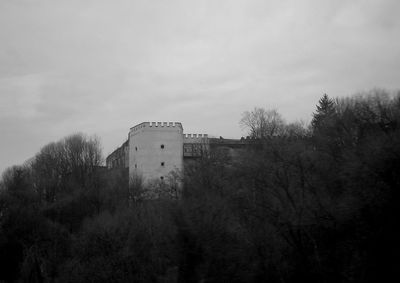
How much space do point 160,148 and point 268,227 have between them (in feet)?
108

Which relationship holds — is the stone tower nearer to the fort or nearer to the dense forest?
the fort

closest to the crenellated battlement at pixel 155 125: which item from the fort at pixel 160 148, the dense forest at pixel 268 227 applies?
the fort at pixel 160 148

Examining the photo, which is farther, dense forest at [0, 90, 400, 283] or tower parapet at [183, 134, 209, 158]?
tower parapet at [183, 134, 209, 158]

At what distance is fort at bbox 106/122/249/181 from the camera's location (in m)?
59.0

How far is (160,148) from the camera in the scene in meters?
59.7

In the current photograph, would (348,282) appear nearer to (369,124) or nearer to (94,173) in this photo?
(369,124)

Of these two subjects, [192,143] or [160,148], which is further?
[192,143]

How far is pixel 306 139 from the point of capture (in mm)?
34750

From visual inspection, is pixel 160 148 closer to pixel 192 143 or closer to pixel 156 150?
pixel 156 150

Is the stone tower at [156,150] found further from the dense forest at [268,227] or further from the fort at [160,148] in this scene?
the dense forest at [268,227]

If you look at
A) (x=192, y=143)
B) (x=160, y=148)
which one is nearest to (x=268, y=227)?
(x=160, y=148)

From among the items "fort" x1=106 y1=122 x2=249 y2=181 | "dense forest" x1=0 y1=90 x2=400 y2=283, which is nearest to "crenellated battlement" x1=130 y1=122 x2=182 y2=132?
"fort" x1=106 y1=122 x2=249 y2=181

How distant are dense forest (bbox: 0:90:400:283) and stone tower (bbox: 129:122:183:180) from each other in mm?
23844

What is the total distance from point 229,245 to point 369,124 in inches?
406
